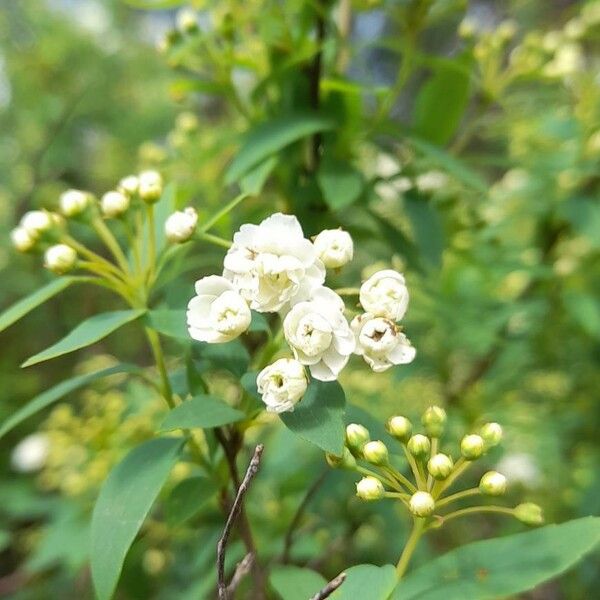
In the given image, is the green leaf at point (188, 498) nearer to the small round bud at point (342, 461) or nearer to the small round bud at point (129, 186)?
the small round bud at point (342, 461)

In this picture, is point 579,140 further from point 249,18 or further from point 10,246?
point 10,246

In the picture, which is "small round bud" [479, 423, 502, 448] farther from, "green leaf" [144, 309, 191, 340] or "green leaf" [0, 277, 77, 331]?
"green leaf" [0, 277, 77, 331]

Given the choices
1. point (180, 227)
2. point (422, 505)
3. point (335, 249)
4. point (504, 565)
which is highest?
point (180, 227)

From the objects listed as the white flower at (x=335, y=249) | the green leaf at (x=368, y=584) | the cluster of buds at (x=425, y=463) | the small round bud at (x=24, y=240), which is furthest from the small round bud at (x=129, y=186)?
the green leaf at (x=368, y=584)

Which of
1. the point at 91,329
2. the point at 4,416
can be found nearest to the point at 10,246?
the point at 4,416

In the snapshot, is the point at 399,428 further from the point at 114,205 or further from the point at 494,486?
the point at 114,205

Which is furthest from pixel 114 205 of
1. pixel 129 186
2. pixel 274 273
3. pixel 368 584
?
pixel 368 584
